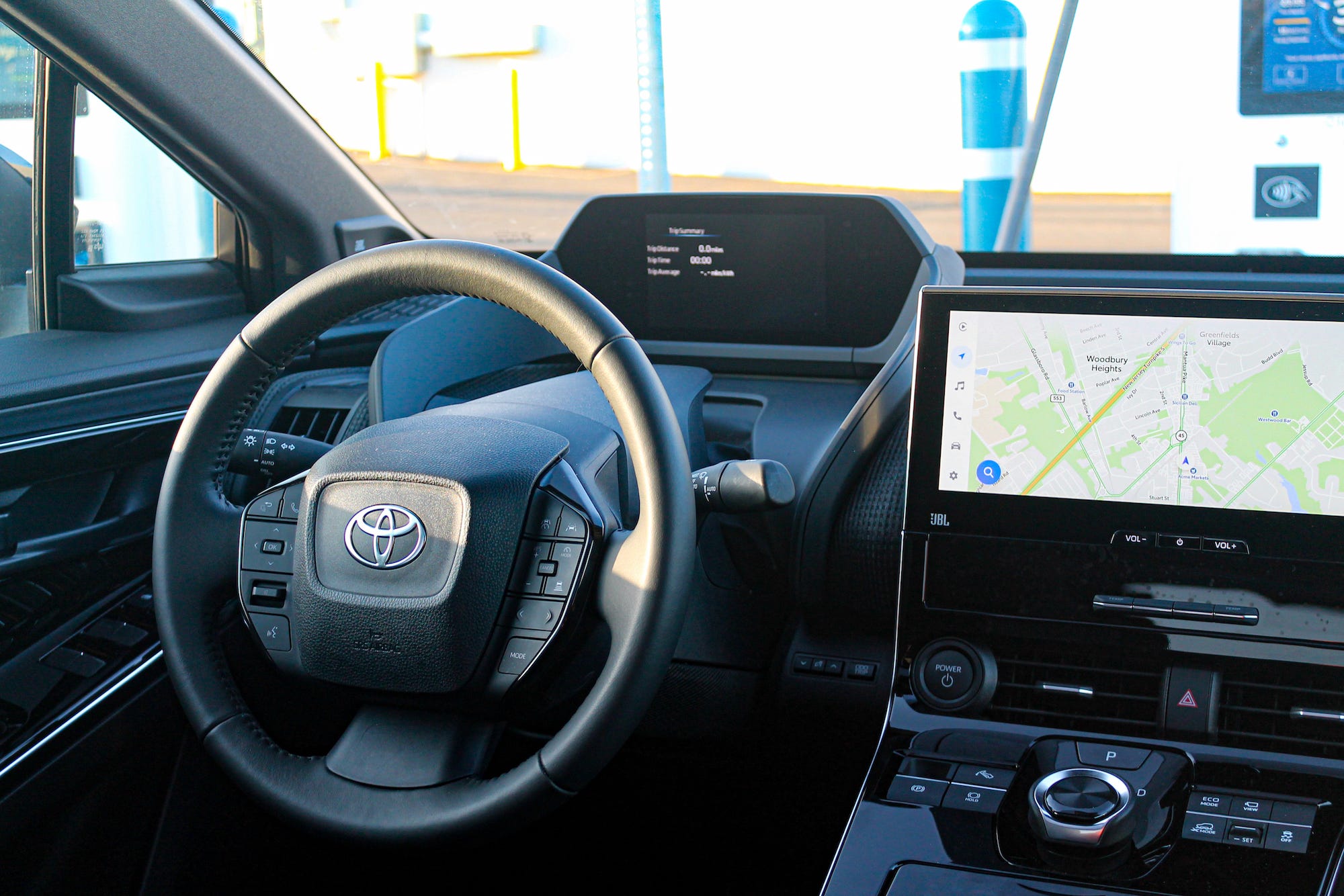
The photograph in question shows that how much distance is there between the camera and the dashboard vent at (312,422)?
5.65ft

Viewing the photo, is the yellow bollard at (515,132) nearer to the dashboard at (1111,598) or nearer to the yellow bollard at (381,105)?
the yellow bollard at (381,105)

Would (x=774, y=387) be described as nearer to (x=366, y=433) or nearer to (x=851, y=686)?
(x=851, y=686)

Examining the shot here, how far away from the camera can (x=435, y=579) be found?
103 centimetres

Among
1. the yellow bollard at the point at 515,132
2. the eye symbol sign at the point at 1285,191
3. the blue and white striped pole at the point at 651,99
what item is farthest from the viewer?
the yellow bollard at the point at 515,132

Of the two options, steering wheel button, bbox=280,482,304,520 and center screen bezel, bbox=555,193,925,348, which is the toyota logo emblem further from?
center screen bezel, bbox=555,193,925,348

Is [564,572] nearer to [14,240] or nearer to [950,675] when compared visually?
[950,675]

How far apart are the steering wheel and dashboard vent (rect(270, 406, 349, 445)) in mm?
577

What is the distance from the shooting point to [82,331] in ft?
5.97

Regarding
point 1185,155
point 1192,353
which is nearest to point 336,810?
point 1192,353

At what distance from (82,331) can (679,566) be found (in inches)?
51.8

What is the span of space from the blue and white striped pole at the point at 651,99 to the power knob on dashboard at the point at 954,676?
4.56ft

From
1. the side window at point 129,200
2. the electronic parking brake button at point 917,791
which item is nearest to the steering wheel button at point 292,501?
the electronic parking brake button at point 917,791

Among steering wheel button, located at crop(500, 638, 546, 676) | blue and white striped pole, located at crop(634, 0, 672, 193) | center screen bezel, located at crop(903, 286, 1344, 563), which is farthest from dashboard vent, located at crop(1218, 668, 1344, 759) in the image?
blue and white striped pole, located at crop(634, 0, 672, 193)

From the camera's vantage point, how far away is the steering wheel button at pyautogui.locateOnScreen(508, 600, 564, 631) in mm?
1035
